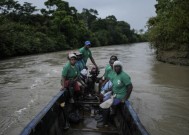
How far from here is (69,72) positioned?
673 cm

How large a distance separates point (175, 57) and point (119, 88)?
49.2ft

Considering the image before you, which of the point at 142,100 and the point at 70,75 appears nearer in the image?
the point at 70,75

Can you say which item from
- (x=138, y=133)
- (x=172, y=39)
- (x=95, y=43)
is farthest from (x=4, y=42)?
(x=95, y=43)

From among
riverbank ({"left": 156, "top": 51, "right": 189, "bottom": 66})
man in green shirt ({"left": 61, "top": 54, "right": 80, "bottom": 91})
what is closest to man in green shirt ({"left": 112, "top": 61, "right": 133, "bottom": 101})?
man in green shirt ({"left": 61, "top": 54, "right": 80, "bottom": 91})

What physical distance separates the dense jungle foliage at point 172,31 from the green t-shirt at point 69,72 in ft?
36.6

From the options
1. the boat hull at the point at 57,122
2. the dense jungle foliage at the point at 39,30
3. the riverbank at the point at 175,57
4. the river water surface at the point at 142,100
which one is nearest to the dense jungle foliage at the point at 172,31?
the riverbank at the point at 175,57

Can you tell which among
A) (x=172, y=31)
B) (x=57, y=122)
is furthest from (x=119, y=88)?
(x=172, y=31)

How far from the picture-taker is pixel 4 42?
2933cm

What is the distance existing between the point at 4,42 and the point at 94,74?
23.0 meters

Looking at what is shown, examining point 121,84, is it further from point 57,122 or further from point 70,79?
point 70,79

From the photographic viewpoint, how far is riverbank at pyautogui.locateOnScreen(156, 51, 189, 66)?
18.5 m

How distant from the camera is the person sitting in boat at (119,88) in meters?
5.50

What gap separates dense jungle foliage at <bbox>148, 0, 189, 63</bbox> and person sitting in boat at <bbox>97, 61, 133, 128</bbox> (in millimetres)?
11743

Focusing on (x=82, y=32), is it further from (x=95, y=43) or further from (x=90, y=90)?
(x=90, y=90)
